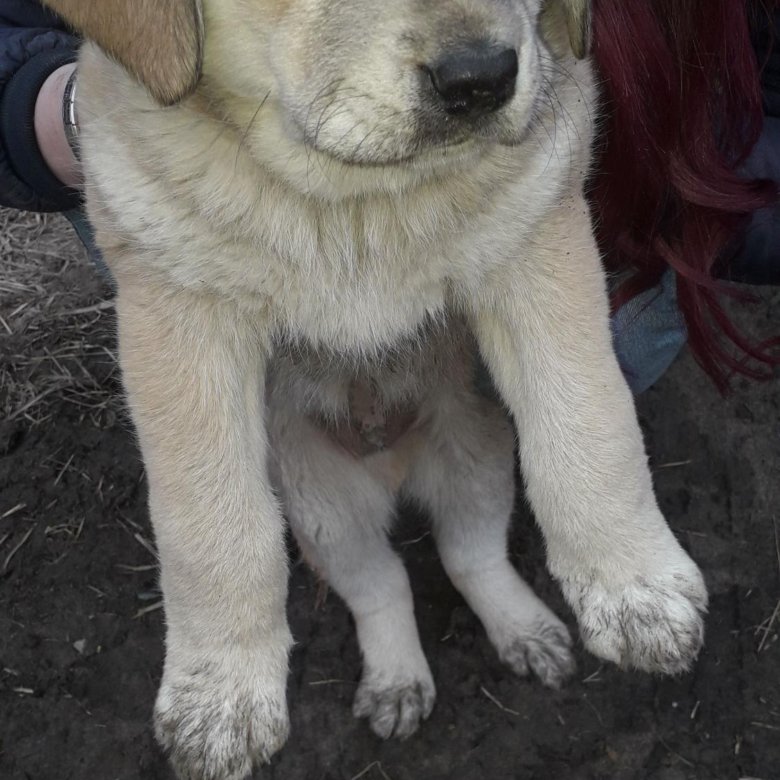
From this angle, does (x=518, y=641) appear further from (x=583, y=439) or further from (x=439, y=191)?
(x=439, y=191)

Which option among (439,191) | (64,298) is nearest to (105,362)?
(64,298)

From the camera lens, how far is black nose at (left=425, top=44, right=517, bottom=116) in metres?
1.50

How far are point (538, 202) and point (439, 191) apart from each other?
0.22m

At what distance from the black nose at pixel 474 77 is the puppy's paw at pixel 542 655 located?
1.90 m

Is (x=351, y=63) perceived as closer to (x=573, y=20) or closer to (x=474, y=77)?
(x=474, y=77)

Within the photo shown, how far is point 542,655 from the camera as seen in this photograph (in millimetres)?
3012

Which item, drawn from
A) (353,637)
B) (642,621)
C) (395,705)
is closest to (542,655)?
(395,705)

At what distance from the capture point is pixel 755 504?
336 cm

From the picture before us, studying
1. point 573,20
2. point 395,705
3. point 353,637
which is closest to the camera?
point 573,20

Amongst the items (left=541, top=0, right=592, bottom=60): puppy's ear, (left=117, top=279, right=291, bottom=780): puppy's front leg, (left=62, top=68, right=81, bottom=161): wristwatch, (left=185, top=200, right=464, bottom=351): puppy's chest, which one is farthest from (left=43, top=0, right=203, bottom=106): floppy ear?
(left=541, top=0, right=592, bottom=60): puppy's ear

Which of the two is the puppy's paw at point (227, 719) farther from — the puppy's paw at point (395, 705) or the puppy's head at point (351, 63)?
the puppy's head at point (351, 63)

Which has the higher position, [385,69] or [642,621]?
[385,69]

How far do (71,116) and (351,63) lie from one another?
107 centimetres

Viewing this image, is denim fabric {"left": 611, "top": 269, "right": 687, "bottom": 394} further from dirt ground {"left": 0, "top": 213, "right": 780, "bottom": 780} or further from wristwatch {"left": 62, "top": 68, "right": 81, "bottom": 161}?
wristwatch {"left": 62, "top": 68, "right": 81, "bottom": 161}
